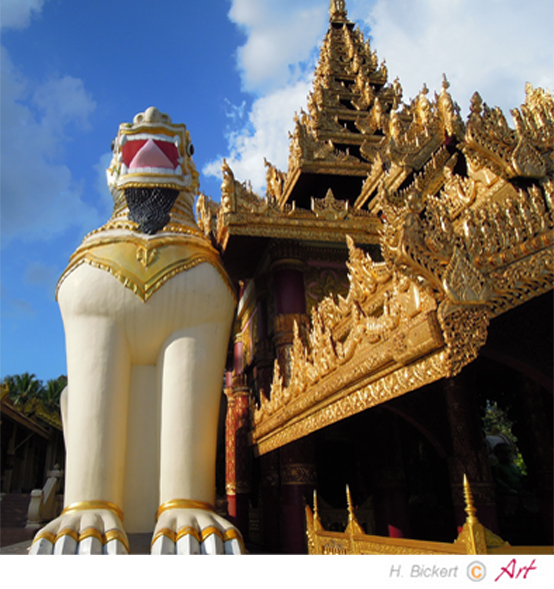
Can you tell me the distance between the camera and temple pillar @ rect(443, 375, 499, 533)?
5.35 metres

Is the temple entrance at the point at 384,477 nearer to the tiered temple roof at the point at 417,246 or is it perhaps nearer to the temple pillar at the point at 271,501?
the temple pillar at the point at 271,501

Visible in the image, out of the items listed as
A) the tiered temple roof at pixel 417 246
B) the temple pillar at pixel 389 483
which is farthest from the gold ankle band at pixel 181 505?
the temple pillar at pixel 389 483

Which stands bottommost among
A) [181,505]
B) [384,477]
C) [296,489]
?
[181,505]

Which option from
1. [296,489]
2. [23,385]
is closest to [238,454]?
[296,489]

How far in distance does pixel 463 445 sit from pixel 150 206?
4015 millimetres

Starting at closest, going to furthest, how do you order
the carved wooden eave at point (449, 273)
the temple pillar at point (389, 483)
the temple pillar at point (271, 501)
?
the carved wooden eave at point (449, 273)
the temple pillar at point (389, 483)
the temple pillar at point (271, 501)

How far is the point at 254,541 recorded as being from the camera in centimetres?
762

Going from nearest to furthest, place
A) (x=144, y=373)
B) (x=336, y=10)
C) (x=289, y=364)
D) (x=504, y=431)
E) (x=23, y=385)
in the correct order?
(x=144, y=373)
(x=289, y=364)
(x=336, y=10)
(x=504, y=431)
(x=23, y=385)

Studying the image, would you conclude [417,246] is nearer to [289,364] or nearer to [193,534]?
[193,534]

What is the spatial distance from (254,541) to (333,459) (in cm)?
168

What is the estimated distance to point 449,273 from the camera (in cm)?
272

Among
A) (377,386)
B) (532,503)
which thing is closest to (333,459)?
(532,503)

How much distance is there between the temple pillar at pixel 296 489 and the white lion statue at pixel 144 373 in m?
2.26

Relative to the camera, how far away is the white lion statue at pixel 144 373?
396 centimetres
